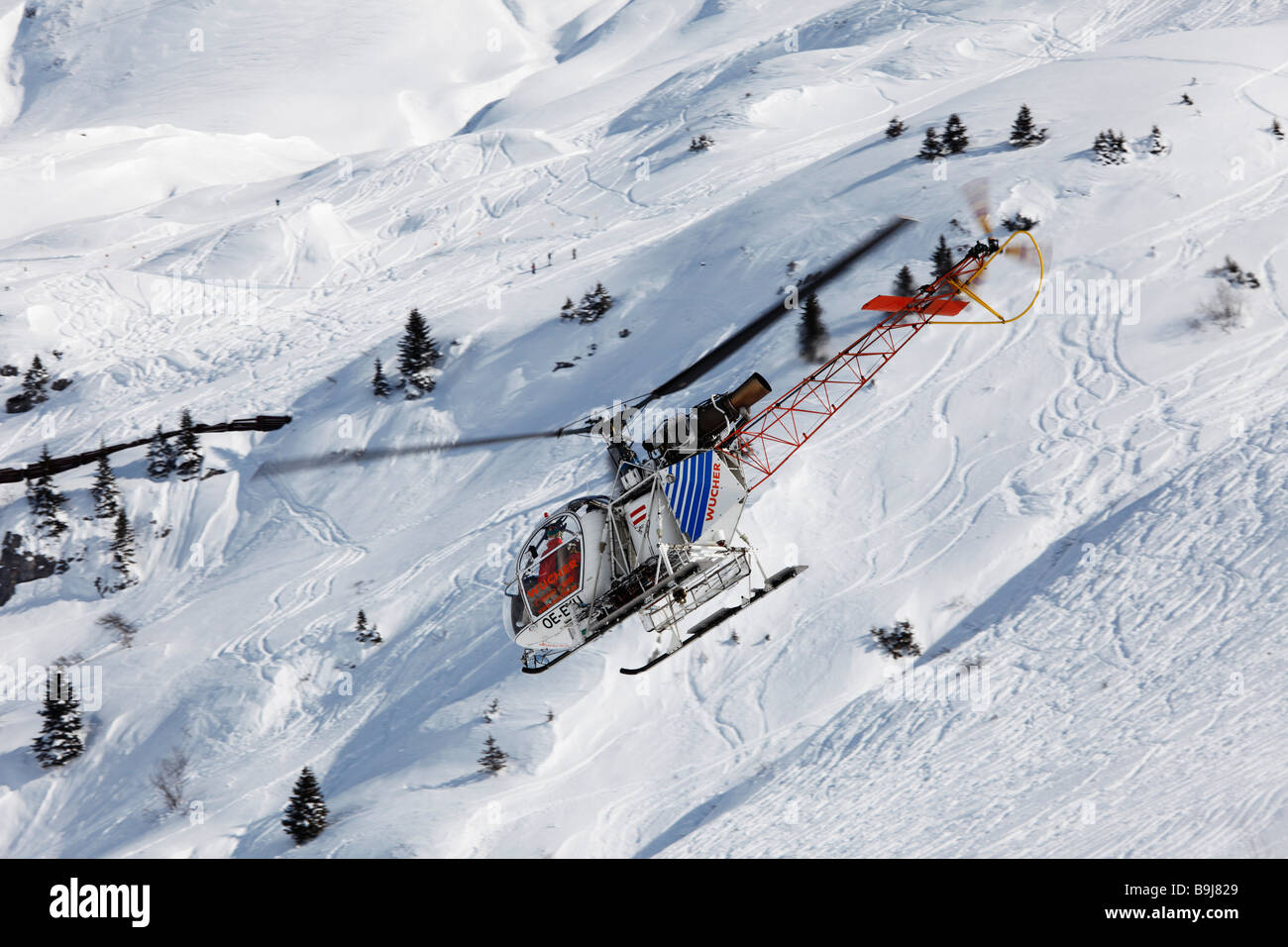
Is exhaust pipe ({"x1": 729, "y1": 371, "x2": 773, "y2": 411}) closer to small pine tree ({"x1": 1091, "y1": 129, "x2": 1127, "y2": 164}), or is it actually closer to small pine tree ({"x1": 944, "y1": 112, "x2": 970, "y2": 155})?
small pine tree ({"x1": 1091, "y1": 129, "x2": 1127, "y2": 164})

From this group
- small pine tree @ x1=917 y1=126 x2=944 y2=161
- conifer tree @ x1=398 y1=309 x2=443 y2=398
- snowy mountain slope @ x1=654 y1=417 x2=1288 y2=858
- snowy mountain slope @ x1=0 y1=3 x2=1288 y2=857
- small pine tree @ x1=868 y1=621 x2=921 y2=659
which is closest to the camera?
snowy mountain slope @ x1=654 y1=417 x2=1288 y2=858

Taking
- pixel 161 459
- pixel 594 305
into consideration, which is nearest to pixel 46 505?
pixel 161 459

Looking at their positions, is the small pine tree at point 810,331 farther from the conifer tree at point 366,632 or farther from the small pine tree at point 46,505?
the small pine tree at point 46,505

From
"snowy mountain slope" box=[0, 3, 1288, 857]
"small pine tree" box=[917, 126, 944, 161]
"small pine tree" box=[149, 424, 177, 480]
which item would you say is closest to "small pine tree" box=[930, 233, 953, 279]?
"snowy mountain slope" box=[0, 3, 1288, 857]

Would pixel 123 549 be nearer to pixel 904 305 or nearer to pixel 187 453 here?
pixel 187 453

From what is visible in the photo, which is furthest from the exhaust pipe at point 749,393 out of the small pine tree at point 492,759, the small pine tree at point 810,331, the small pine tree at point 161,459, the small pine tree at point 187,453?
the small pine tree at point 161,459
